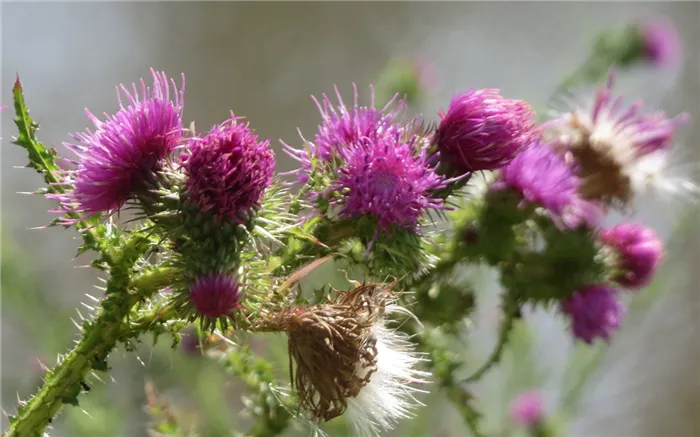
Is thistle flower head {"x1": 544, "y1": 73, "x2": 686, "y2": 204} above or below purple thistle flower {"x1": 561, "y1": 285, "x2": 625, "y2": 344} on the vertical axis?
above

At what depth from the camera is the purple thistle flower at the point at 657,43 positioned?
3.38 meters

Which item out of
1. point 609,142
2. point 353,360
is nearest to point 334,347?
point 353,360

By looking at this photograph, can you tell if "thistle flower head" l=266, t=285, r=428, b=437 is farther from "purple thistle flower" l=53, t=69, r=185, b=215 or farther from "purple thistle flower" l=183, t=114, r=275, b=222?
"purple thistle flower" l=53, t=69, r=185, b=215

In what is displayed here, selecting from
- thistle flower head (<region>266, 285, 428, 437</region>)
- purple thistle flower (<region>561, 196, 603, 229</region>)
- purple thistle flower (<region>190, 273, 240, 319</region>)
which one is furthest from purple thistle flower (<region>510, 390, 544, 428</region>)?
purple thistle flower (<region>190, 273, 240, 319</region>)

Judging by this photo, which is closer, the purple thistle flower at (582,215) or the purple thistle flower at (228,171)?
the purple thistle flower at (228,171)

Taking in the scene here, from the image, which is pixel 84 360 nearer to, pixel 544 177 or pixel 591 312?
pixel 544 177

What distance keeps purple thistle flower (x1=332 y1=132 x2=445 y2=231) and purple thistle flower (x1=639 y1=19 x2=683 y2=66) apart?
108 inches

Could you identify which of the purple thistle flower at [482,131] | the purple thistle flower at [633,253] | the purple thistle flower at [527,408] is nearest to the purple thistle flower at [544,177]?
the purple thistle flower at [482,131]

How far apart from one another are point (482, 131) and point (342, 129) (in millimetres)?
241

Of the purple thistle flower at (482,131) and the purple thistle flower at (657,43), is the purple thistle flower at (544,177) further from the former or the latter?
the purple thistle flower at (657,43)

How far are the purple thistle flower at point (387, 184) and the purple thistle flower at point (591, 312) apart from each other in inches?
29.3

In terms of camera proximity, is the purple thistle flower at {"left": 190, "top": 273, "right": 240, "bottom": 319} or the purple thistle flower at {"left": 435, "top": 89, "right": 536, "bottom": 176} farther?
the purple thistle flower at {"left": 435, "top": 89, "right": 536, "bottom": 176}

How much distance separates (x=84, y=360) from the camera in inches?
40.8

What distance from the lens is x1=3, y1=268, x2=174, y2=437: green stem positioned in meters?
1.01
